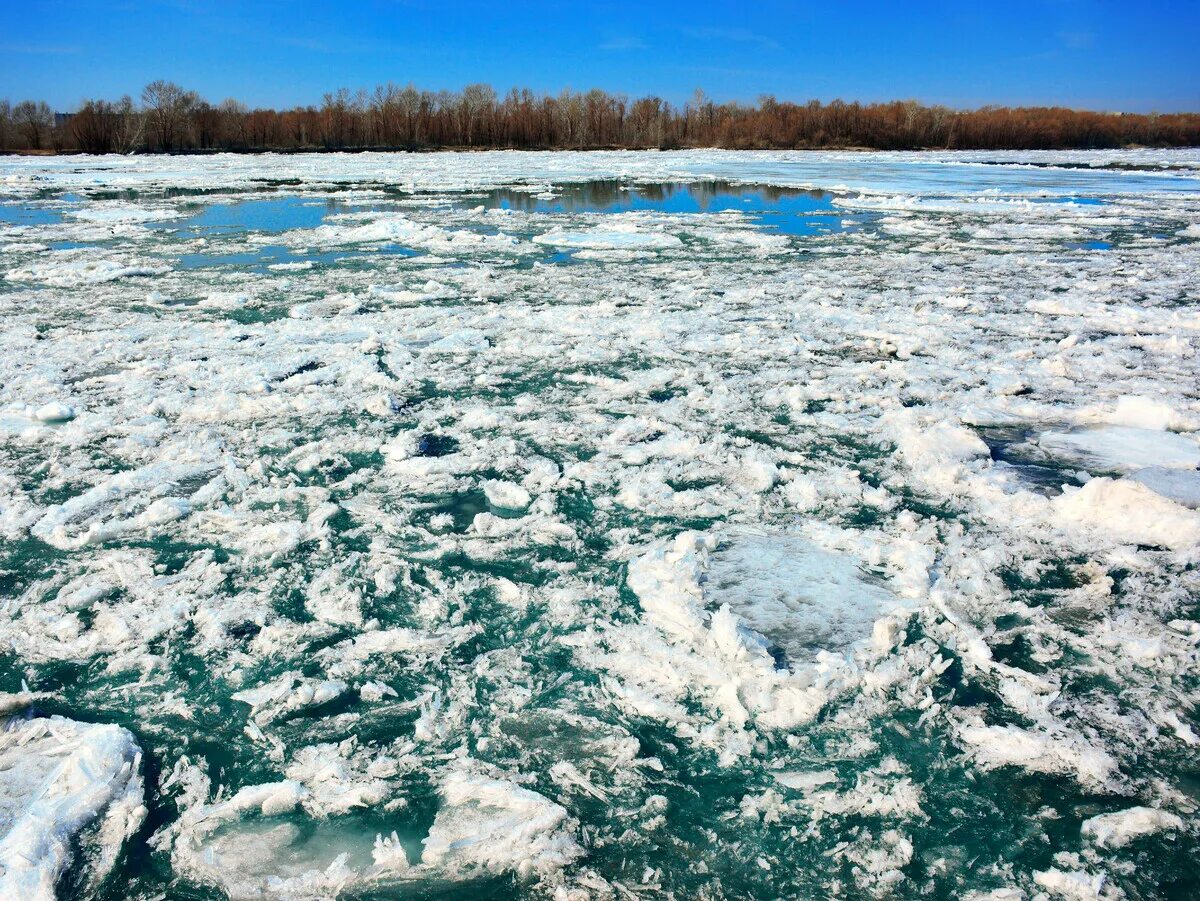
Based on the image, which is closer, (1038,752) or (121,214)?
(1038,752)

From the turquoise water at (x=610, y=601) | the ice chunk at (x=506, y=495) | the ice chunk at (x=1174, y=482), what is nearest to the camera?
the turquoise water at (x=610, y=601)

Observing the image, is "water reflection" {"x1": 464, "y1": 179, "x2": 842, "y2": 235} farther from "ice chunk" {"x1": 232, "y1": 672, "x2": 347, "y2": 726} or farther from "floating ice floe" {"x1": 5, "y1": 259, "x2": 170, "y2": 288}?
"ice chunk" {"x1": 232, "y1": 672, "x2": 347, "y2": 726}

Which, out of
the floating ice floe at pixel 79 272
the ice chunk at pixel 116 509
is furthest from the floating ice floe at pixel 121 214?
the ice chunk at pixel 116 509

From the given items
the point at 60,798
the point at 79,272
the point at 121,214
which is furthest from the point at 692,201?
the point at 60,798

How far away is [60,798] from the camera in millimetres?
1726

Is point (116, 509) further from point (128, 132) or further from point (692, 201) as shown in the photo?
point (128, 132)

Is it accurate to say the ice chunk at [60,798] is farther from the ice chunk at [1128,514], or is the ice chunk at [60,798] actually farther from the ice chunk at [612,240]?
the ice chunk at [612,240]

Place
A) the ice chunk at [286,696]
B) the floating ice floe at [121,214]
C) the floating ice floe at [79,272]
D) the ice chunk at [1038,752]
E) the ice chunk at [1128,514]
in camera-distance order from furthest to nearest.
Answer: the floating ice floe at [121,214] → the floating ice floe at [79,272] → the ice chunk at [1128,514] → the ice chunk at [286,696] → the ice chunk at [1038,752]

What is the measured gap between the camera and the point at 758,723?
201cm

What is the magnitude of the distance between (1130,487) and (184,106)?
74391 mm

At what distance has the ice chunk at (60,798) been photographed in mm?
1566

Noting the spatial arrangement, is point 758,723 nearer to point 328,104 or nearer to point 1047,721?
point 1047,721

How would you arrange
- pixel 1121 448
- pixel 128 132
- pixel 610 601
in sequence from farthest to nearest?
pixel 128 132 → pixel 1121 448 → pixel 610 601

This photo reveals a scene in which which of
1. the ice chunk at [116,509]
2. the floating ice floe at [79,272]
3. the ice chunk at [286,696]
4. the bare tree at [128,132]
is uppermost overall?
the bare tree at [128,132]
